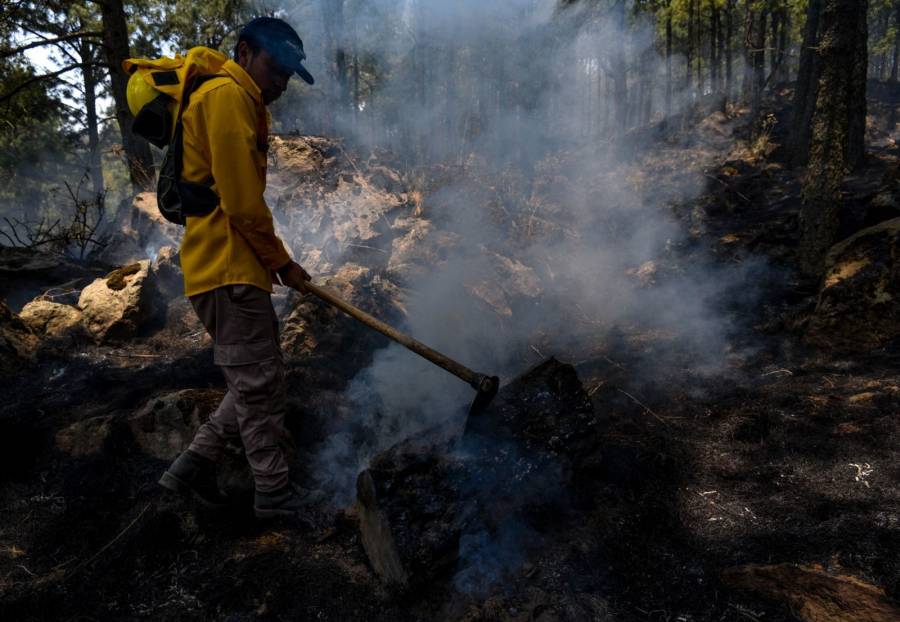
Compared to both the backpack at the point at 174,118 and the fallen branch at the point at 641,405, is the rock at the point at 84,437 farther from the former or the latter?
the fallen branch at the point at 641,405

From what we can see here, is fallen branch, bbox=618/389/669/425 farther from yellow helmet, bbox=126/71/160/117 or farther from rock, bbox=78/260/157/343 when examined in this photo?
rock, bbox=78/260/157/343

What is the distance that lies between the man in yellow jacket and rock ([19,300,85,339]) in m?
2.94

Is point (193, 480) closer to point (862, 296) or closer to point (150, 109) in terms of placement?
point (150, 109)

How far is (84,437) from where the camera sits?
9.42 feet

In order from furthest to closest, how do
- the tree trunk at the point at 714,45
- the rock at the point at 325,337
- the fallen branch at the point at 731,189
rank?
1. the tree trunk at the point at 714,45
2. the fallen branch at the point at 731,189
3. the rock at the point at 325,337

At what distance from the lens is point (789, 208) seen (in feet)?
22.0

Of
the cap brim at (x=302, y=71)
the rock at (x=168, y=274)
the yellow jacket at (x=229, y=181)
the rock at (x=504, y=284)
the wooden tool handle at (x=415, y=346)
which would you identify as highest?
the cap brim at (x=302, y=71)

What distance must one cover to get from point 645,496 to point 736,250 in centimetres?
451

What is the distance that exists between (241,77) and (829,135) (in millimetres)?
4921

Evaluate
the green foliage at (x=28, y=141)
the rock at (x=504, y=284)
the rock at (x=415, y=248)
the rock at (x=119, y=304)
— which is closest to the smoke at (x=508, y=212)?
the rock at (x=504, y=284)

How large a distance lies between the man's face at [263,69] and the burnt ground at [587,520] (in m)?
1.79

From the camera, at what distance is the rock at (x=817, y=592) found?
156cm

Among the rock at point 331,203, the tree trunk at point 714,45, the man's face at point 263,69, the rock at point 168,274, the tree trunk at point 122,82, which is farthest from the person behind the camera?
the tree trunk at point 714,45

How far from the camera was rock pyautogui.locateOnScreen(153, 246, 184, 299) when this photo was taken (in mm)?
5262
